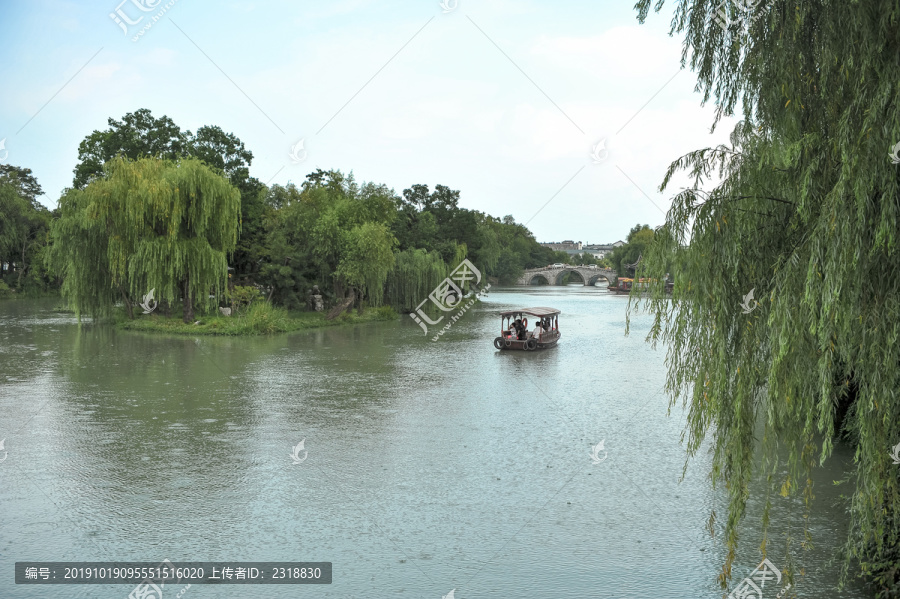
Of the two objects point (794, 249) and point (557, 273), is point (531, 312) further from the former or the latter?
point (557, 273)

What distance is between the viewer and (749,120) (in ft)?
22.8

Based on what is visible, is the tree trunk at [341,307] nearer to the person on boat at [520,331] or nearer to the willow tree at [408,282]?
the willow tree at [408,282]

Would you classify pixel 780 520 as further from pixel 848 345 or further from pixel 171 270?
pixel 171 270

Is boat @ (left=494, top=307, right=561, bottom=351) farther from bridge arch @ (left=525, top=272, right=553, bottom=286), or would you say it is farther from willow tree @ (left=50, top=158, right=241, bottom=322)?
bridge arch @ (left=525, top=272, right=553, bottom=286)

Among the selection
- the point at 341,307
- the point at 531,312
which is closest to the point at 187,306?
the point at 341,307

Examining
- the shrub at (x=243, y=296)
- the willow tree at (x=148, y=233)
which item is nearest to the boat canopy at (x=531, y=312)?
the willow tree at (x=148, y=233)

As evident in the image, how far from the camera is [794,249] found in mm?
5648

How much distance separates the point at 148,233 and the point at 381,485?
855 inches

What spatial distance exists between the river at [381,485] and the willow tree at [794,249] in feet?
5.87

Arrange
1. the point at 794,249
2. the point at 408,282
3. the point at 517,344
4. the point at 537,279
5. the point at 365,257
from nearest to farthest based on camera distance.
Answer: the point at 794,249 < the point at 517,344 < the point at 365,257 < the point at 408,282 < the point at 537,279

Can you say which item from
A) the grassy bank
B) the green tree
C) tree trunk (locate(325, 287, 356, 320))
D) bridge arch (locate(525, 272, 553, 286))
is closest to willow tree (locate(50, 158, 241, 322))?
the grassy bank

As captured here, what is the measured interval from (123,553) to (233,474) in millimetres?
2708

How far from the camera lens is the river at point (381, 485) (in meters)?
7.47

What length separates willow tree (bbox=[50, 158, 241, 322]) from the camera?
90.2 ft
